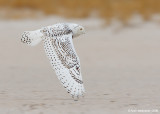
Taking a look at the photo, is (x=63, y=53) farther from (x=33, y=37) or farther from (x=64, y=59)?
(x=33, y=37)

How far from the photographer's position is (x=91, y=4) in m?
17.8

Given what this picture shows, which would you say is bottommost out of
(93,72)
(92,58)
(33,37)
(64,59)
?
(93,72)

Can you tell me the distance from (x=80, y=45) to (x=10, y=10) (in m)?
4.93

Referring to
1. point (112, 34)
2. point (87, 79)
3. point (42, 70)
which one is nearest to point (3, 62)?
point (42, 70)

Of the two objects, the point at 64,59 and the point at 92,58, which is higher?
the point at 64,59

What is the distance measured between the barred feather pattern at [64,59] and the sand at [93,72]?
0.33 meters

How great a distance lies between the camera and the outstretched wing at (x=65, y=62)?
650 centimetres

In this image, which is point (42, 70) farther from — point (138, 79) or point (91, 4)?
point (91, 4)

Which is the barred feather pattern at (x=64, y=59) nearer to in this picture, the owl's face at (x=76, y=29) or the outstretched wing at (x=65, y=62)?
the outstretched wing at (x=65, y=62)

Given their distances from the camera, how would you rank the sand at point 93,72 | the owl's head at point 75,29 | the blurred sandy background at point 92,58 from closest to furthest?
1. the sand at point 93,72
2. the blurred sandy background at point 92,58
3. the owl's head at point 75,29

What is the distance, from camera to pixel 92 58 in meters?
12.1

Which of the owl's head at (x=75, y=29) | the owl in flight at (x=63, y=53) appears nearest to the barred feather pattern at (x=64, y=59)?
the owl in flight at (x=63, y=53)

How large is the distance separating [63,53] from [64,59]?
8cm

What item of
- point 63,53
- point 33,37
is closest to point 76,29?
point 33,37
